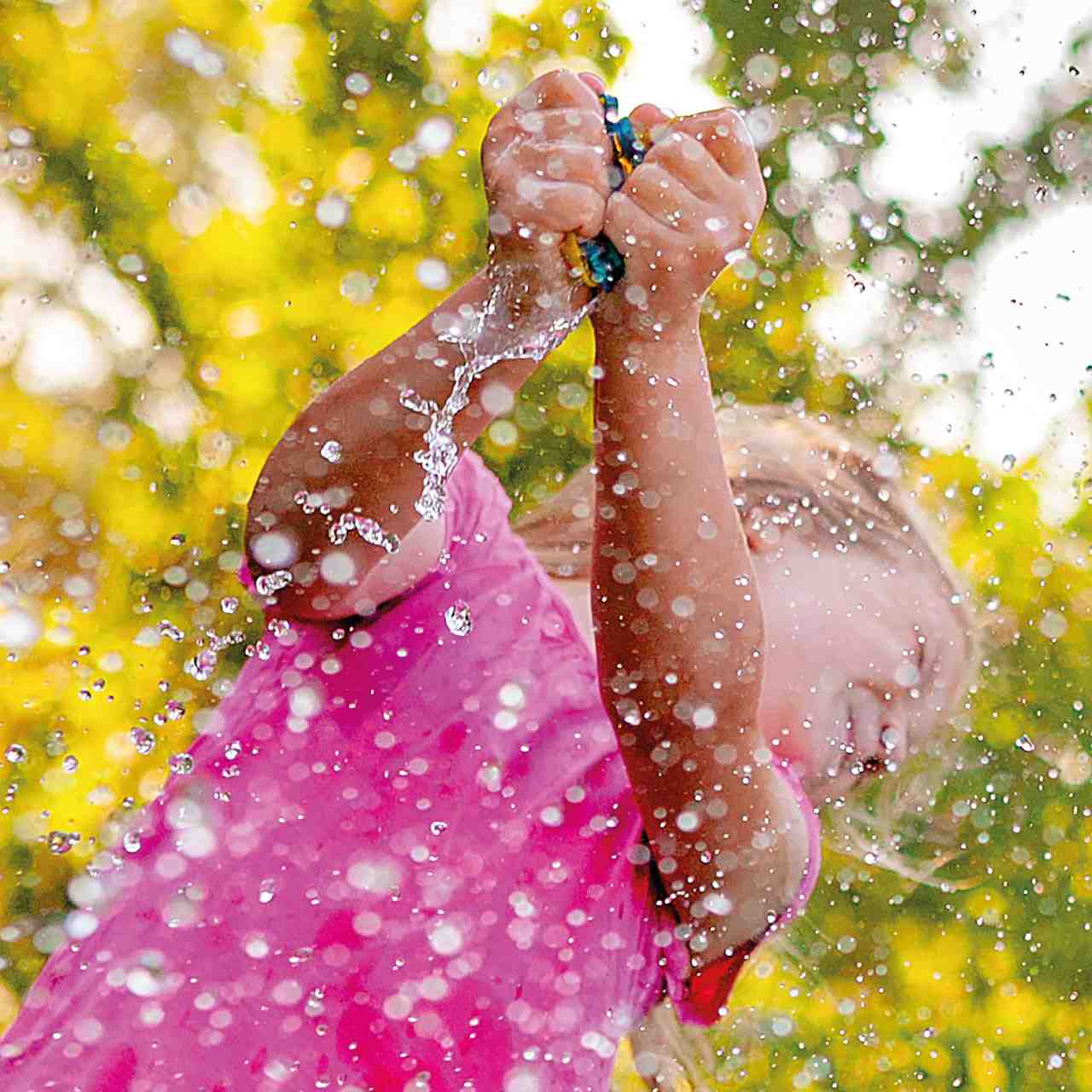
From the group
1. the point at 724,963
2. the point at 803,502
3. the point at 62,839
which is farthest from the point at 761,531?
the point at 62,839

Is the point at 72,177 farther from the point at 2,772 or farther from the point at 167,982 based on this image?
the point at 167,982

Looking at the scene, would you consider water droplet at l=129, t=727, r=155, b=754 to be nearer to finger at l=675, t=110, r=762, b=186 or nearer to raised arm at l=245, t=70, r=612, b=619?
raised arm at l=245, t=70, r=612, b=619

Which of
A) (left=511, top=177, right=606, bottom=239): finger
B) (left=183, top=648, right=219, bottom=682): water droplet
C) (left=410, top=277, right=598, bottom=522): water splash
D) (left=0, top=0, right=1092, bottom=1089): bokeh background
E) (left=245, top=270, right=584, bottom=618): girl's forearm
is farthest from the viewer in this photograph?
(left=0, top=0, right=1092, bottom=1089): bokeh background

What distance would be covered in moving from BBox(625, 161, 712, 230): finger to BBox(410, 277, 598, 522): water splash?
69 mm

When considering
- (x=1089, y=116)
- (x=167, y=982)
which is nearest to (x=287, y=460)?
(x=167, y=982)

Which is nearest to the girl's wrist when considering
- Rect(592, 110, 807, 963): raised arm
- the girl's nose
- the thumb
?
Rect(592, 110, 807, 963): raised arm

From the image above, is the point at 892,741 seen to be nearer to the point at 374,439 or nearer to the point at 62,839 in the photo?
the point at 374,439

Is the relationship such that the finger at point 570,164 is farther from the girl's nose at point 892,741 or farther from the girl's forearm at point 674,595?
the girl's nose at point 892,741

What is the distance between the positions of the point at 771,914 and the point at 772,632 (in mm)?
290

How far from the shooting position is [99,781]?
9.95 feet

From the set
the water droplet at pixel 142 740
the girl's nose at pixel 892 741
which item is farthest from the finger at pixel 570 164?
the water droplet at pixel 142 740

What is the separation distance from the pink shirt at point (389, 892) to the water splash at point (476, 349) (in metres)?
0.20

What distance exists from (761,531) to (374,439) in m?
0.52

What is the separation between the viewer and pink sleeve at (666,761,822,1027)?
124 cm
